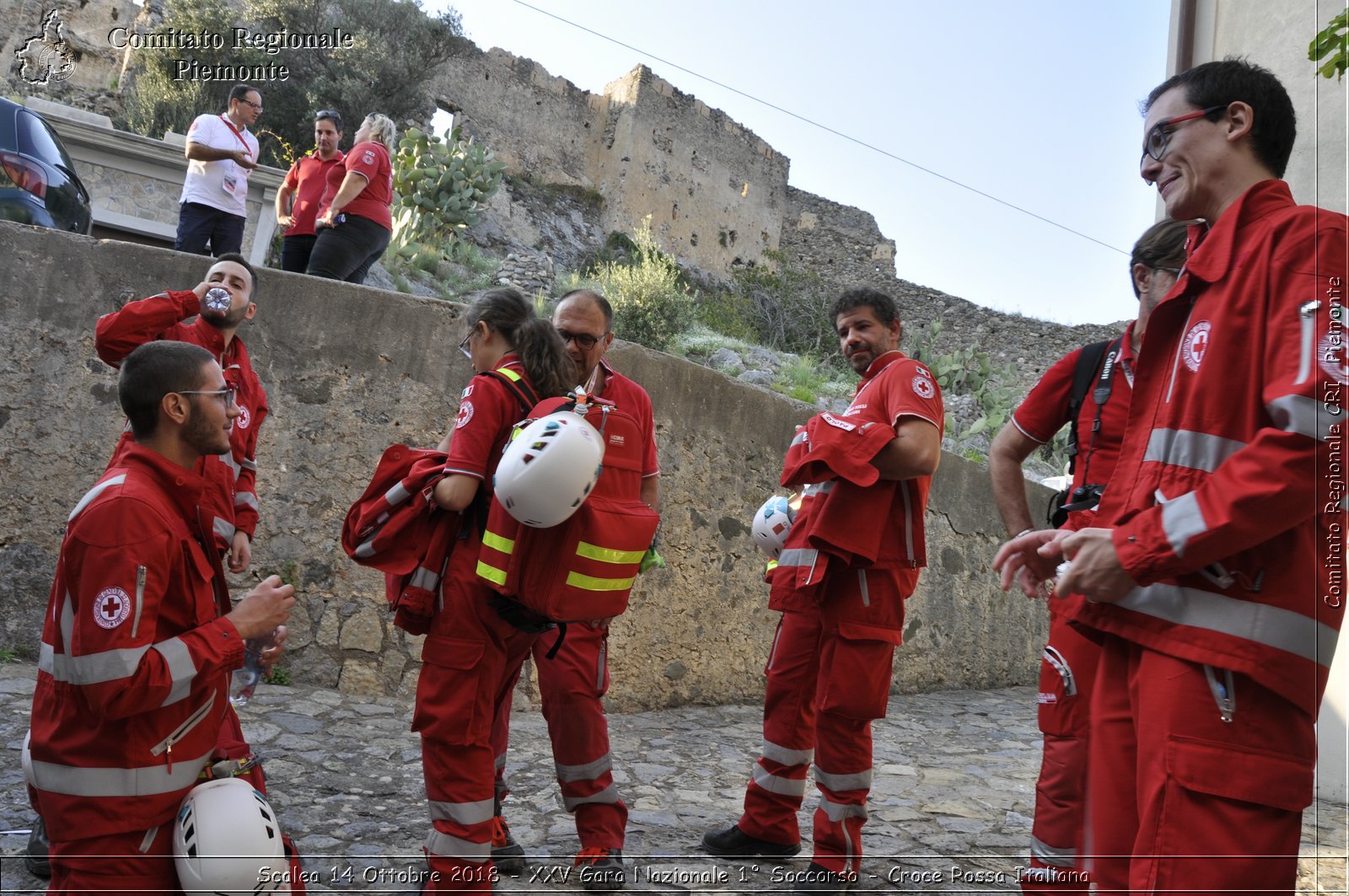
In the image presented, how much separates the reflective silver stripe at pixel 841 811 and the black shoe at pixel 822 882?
160mm

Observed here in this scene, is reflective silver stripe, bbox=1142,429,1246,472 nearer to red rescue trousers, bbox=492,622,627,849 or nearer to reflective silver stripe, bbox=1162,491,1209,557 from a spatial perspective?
reflective silver stripe, bbox=1162,491,1209,557

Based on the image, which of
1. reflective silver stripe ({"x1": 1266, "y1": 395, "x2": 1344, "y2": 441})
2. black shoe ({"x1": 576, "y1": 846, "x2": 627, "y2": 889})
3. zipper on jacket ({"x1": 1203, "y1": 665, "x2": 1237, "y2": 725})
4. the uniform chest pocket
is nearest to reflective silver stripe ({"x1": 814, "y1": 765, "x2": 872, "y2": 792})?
black shoe ({"x1": 576, "y1": 846, "x2": 627, "y2": 889})

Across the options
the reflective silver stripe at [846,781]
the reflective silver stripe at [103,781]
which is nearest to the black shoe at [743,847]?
the reflective silver stripe at [846,781]

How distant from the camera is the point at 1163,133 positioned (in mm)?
1997

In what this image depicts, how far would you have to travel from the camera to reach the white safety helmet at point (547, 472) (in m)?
2.67

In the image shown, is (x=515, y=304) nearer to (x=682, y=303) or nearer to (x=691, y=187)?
(x=682, y=303)

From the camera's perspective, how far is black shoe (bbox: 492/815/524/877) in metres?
3.29

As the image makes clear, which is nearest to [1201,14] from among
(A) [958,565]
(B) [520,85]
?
(A) [958,565]

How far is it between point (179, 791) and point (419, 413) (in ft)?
11.0

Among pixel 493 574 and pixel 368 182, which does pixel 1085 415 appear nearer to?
pixel 493 574

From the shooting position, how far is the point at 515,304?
3.36m

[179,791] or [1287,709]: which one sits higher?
[1287,709]

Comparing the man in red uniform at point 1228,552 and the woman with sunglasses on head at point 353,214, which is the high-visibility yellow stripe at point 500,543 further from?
the woman with sunglasses on head at point 353,214

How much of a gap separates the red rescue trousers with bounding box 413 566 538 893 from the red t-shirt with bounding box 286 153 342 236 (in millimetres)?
4594
